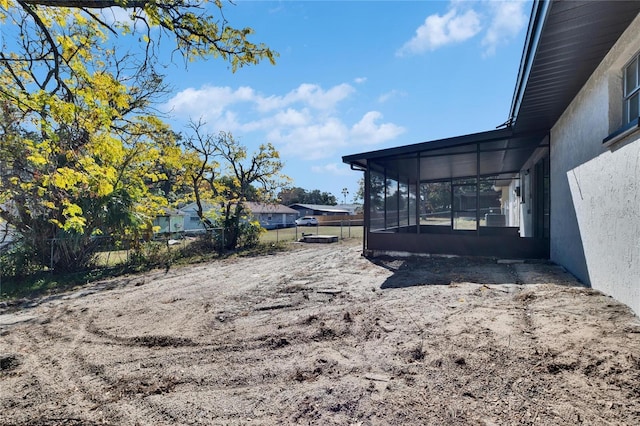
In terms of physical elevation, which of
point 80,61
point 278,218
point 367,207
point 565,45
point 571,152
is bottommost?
point 278,218

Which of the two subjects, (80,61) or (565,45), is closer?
(565,45)

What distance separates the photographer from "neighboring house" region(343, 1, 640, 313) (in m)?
3.39

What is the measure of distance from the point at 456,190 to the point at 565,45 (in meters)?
10.9

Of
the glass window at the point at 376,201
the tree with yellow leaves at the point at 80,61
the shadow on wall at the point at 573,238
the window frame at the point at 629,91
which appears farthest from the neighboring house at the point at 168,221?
the window frame at the point at 629,91

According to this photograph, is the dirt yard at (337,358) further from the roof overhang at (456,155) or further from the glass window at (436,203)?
the glass window at (436,203)

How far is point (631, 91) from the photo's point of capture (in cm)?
380

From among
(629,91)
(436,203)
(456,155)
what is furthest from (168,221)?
(629,91)

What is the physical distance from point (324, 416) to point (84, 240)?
902 centimetres

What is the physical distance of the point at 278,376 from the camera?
2797 millimetres

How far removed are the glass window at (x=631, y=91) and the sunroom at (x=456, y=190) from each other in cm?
361

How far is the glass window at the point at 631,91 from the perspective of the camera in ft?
12.0

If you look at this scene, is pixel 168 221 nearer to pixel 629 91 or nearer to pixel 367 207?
pixel 367 207

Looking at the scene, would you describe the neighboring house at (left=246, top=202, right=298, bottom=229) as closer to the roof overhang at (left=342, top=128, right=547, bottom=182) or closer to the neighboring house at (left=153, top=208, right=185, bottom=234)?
the neighboring house at (left=153, top=208, right=185, bottom=234)

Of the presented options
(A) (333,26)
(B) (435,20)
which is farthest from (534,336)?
(A) (333,26)
